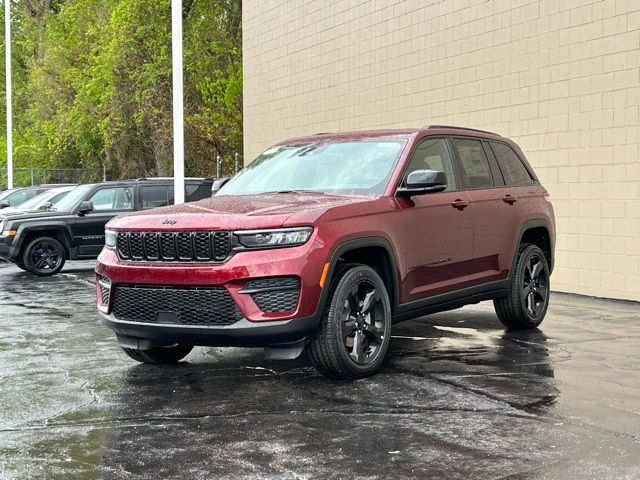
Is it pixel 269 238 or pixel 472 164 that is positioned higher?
pixel 472 164

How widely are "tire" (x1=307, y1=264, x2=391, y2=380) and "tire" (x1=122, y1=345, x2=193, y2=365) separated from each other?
5.11 feet

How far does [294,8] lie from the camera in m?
19.6

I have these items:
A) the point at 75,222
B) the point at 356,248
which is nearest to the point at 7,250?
the point at 75,222

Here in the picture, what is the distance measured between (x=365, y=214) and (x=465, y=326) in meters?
3.23

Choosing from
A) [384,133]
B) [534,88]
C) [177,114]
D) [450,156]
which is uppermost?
[534,88]

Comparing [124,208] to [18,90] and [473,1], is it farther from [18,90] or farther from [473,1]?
[18,90]

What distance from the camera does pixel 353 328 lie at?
7012 millimetres

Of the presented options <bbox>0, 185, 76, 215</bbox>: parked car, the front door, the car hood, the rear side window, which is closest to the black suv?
<bbox>0, 185, 76, 215</bbox>: parked car

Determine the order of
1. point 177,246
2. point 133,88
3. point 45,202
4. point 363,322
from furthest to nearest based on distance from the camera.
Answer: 1. point 133,88
2. point 45,202
3. point 363,322
4. point 177,246

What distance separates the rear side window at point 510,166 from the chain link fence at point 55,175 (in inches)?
1470

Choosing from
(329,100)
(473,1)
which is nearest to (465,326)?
(473,1)

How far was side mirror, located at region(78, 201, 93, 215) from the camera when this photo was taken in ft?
56.4

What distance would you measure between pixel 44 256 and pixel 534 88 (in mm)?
9139

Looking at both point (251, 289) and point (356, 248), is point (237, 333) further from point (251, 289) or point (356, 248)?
point (356, 248)
